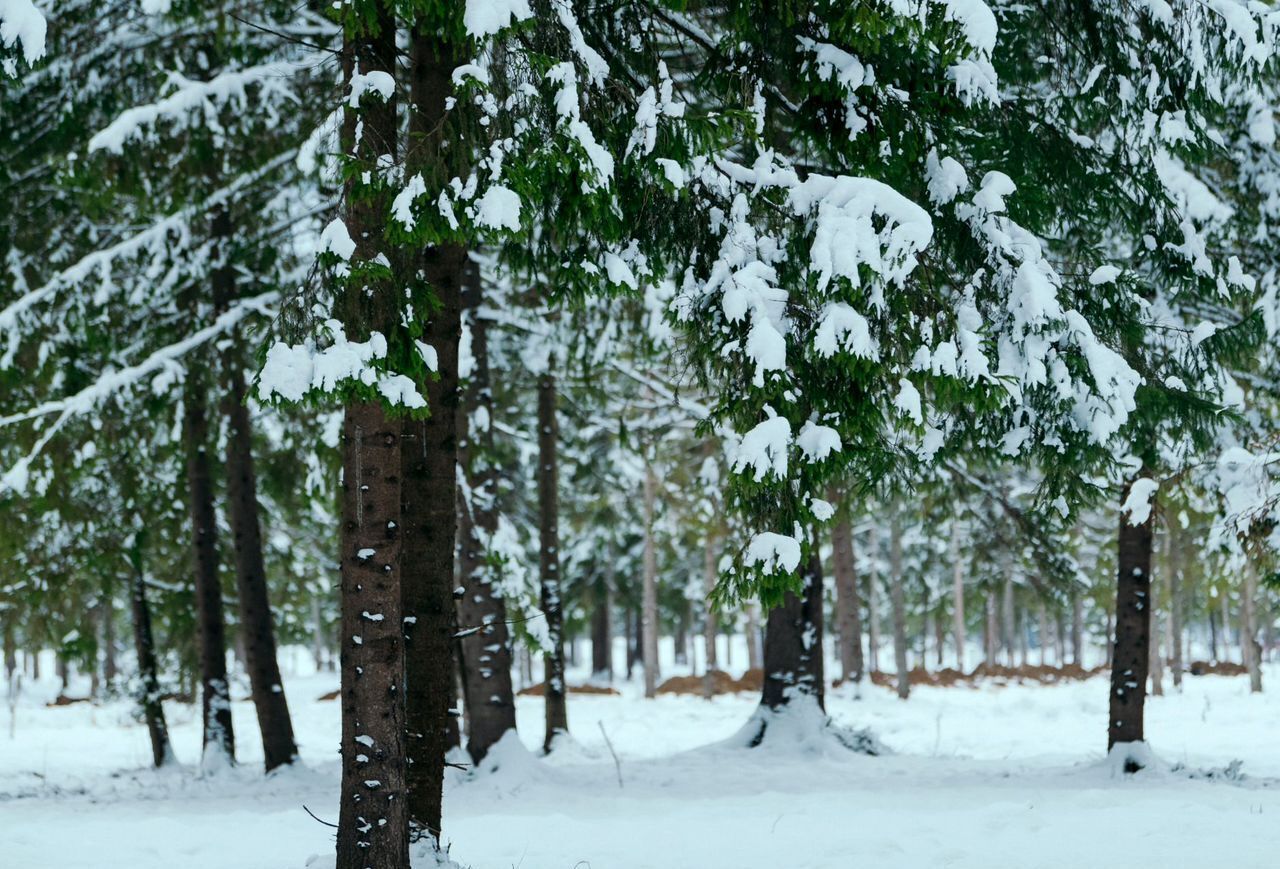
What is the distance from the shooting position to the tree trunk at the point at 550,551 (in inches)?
495

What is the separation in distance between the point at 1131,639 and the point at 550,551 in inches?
249

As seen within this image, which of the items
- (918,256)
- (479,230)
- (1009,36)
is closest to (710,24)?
(1009,36)

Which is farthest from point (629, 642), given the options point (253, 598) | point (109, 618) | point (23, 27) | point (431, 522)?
point (23, 27)

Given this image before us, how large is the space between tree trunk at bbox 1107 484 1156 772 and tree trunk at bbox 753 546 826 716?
324 centimetres

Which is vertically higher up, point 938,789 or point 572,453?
point 572,453

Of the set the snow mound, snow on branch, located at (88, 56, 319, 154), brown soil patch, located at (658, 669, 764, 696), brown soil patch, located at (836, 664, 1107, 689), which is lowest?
brown soil patch, located at (836, 664, 1107, 689)

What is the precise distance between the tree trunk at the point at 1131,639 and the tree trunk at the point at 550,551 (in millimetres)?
6013

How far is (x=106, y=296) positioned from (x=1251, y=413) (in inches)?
418

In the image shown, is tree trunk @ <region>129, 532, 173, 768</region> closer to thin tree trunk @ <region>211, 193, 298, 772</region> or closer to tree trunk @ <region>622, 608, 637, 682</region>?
thin tree trunk @ <region>211, 193, 298, 772</region>

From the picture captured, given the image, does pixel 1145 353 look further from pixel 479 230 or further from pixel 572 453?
pixel 572 453

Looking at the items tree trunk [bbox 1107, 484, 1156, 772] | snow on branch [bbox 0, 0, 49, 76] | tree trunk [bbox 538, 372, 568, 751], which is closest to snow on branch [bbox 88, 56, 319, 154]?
snow on branch [bbox 0, 0, 49, 76]

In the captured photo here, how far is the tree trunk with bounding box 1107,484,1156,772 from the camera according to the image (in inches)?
403

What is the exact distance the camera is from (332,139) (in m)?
6.30

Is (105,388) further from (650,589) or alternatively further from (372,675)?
(650,589)
